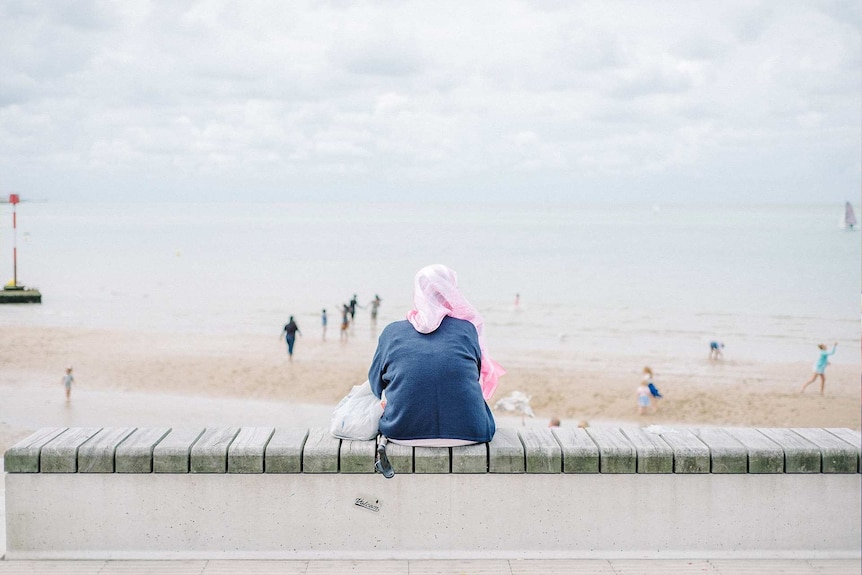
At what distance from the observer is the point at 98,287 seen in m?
48.8

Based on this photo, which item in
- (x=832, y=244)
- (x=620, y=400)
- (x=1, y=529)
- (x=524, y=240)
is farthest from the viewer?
(x=524, y=240)

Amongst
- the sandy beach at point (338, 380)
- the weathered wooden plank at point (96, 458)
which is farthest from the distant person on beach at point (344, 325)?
the weathered wooden plank at point (96, 458)

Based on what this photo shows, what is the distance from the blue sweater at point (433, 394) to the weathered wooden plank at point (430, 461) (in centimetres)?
7

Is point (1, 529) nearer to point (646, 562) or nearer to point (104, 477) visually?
point (104, 477)

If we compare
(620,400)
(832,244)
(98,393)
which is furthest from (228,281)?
(832,244)

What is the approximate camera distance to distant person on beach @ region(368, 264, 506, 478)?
332 centimetres

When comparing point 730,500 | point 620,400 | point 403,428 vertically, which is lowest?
point 620,400

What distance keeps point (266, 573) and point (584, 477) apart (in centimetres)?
140

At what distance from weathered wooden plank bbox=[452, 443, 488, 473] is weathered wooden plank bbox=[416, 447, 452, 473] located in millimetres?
30

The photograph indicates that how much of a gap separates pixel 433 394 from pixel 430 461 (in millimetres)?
282

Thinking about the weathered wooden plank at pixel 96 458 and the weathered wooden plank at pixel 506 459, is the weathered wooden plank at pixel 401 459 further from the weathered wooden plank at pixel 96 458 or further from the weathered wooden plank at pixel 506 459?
the weathered wooden plank at pixel 96 458

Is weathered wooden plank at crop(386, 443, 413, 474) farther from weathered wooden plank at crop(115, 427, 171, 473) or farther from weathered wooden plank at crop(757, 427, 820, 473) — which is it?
weathered wooden plank at crop(757, 427, 820, 473)

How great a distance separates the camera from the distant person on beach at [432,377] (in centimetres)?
332

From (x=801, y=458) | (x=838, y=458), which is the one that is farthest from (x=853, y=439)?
(x=801, y=458)
